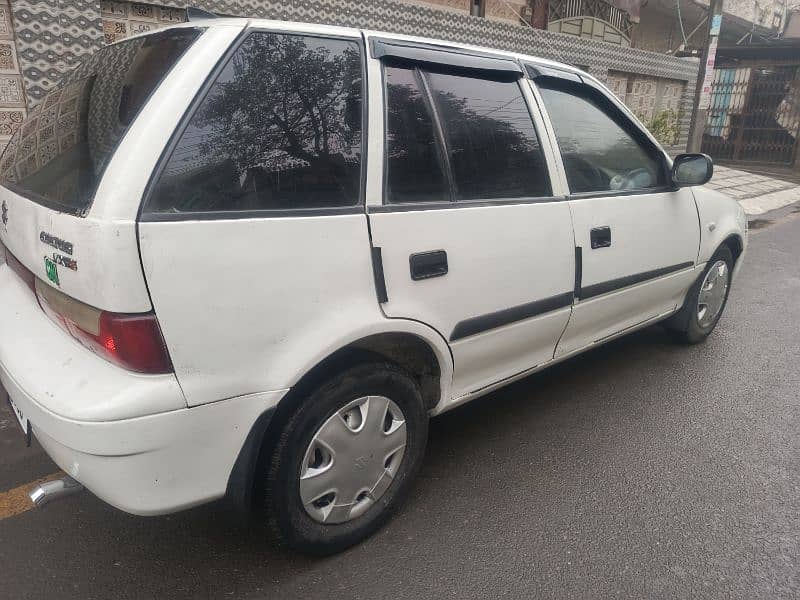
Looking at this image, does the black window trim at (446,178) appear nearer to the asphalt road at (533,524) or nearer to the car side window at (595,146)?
the car side window at (595,146)

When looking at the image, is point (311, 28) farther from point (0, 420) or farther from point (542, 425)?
point (0, 420)

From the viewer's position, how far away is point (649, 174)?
3.13 m

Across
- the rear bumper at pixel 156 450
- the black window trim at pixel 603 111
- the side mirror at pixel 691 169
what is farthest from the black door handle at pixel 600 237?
the rear bumper at pixel 156 450

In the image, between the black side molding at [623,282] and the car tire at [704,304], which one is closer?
the black side molding at [623,282]

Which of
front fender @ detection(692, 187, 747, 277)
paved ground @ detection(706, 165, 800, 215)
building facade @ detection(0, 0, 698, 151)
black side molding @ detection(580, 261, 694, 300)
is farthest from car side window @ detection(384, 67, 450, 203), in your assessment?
paved ground @ detection(706, 165, 800, 215)

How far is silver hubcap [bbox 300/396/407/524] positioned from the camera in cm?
190

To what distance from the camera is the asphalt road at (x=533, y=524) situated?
6.35 ft

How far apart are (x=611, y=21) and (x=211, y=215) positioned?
12.2 metres

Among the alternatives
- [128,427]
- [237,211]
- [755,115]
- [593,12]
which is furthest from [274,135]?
[755,115]

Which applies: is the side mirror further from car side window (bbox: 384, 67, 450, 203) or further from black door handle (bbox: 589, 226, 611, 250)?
car side window (bbox: 384, 67, 450, 203)

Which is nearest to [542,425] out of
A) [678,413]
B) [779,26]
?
[678,413]

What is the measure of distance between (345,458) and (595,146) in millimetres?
1933

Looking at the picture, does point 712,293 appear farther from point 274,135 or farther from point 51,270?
point 51,270

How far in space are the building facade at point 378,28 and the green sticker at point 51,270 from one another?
155 inches
